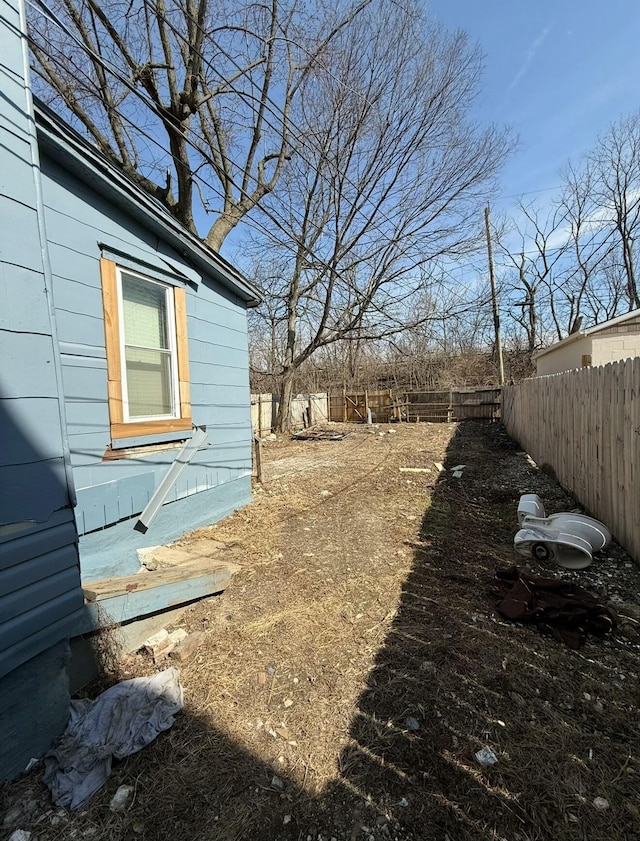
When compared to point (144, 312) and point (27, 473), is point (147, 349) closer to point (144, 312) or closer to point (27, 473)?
point (144, 312)

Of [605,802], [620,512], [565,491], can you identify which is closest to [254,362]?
[565,491]

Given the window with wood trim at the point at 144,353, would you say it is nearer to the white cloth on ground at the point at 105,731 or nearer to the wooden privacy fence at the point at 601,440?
the white cloth on ground at the point at 105,731

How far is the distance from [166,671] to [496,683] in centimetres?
183

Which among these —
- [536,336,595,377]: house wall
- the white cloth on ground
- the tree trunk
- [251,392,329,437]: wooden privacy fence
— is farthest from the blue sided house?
the tree trunk

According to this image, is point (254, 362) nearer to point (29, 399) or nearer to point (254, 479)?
point (254, 479)

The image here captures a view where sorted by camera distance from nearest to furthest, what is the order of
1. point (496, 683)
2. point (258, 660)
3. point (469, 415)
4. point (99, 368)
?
point (496, 683) < point (258, 660) < point (99, 368) < point (469, 415)

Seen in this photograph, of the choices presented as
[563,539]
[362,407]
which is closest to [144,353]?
[563,539]

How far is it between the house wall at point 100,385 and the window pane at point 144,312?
26 centimetres

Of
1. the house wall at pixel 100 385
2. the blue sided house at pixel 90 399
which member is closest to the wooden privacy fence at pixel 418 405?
the blue sided house at pixel 90 399

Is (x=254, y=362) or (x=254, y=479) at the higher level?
(x=254, y=362)

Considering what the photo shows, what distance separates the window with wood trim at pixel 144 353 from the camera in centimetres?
321

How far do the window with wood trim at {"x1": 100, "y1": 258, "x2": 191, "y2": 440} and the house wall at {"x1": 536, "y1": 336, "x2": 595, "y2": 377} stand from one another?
954cm

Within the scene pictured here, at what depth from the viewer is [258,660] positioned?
237 cm

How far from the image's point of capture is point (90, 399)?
3037 millimetres
